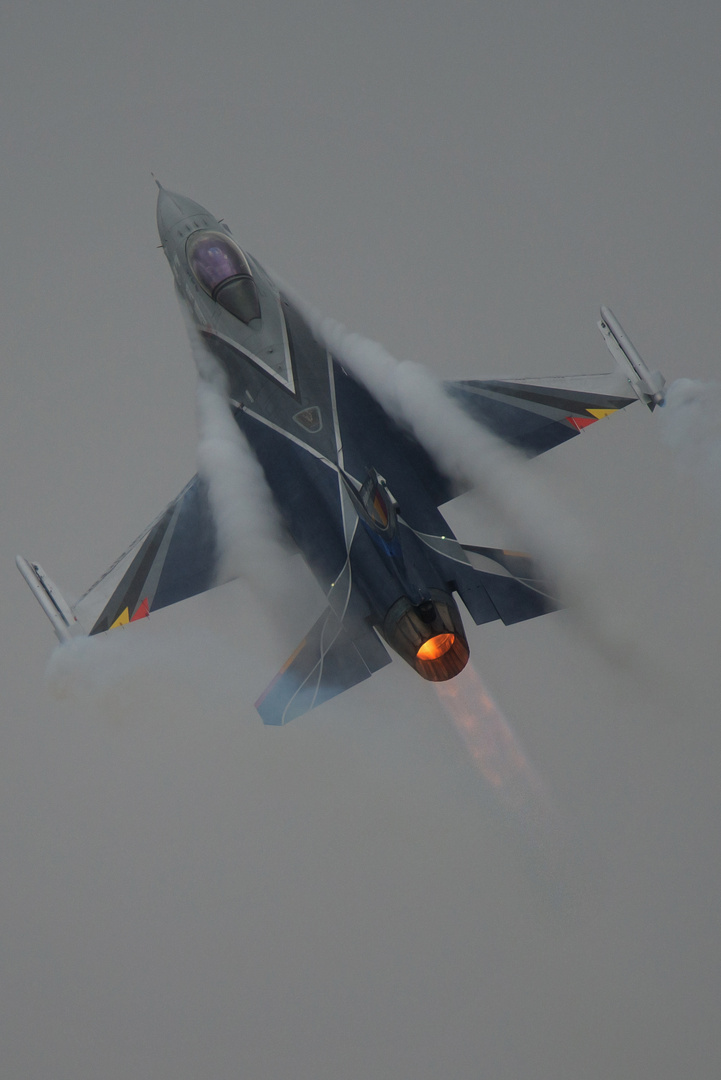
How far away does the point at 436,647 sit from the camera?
54.1 feet

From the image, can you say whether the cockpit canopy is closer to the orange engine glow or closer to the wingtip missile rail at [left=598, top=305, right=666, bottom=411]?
the wingtip missile rail at [left=598, top=305, right=666, bottom=411]

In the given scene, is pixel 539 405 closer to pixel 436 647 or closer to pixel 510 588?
pixel 510 588

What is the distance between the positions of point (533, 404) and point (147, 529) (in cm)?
665

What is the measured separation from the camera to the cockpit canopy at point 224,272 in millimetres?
19609

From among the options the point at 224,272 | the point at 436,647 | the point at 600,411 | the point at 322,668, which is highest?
the point at 224,272

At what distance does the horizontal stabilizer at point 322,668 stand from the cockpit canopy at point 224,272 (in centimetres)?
585

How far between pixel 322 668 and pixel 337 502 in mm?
2503

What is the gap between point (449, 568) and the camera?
17.2 meters

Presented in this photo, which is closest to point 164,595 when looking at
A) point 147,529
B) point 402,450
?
point 147,529

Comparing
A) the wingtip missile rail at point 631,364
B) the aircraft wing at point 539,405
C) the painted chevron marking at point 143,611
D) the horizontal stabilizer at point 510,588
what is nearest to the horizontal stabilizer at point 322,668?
the horizontal stabilizer at point 510,588

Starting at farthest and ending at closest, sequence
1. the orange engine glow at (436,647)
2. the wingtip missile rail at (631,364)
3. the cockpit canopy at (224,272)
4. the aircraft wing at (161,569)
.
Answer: the cockpit canopy at (224,272), the aircraft wing at (161,569), the wingtip missile rail at (631,364), the orange engine glow at (436,647)

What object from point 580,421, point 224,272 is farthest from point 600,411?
point 224,272

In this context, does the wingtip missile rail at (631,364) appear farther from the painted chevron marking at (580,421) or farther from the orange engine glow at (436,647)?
the orange engine glow at (436,647)

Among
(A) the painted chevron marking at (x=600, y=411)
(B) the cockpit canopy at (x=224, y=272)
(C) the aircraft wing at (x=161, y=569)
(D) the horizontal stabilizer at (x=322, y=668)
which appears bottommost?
(D) the horizontal stabilizer at (x=322, y=668)
